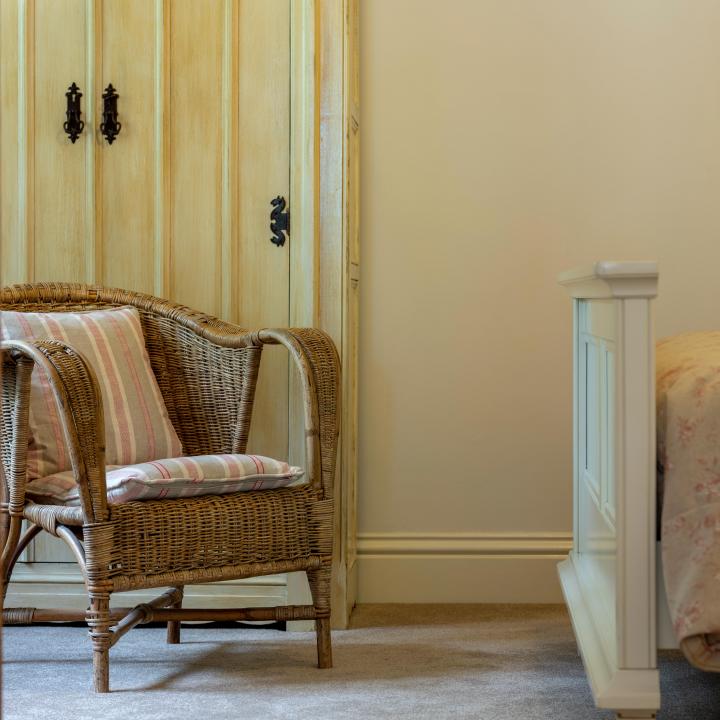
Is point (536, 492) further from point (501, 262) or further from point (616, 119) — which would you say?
point (616, 119)

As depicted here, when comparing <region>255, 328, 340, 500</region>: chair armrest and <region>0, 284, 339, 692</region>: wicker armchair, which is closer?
<region>0, 284, 339, 692</region>: wicker armchair

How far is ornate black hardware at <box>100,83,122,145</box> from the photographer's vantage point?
8.27ft

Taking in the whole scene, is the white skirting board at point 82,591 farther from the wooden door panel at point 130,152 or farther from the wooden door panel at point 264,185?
the wooden door panel at point 130,152

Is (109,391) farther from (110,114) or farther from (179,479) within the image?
(110,114)

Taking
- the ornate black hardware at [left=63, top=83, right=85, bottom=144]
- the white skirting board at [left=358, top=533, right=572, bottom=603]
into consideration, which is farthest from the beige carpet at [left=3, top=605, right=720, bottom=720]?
the ornate black hardware at [left=63, top=83, right=85, bottom=144]

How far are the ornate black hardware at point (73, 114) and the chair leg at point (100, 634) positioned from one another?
1268 millimetres

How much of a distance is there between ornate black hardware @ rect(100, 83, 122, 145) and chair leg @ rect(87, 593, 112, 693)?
1255mm

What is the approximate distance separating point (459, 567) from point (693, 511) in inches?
56.7

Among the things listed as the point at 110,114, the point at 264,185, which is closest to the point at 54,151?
the point at 110,114

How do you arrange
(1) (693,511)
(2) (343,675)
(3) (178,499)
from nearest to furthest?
1. (1) (693,511)
2. (3) (178,499)
3. (2) (343,675)

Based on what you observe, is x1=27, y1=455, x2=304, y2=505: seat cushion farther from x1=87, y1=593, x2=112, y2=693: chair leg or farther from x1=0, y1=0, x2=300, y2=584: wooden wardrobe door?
x1=0, y1=0, x2=300, y2=584: wooden wardrobe door

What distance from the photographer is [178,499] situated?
1921mm

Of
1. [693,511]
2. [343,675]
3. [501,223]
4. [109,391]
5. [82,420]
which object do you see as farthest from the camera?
[501,223]

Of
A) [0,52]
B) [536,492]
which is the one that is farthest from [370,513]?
[0,52]
